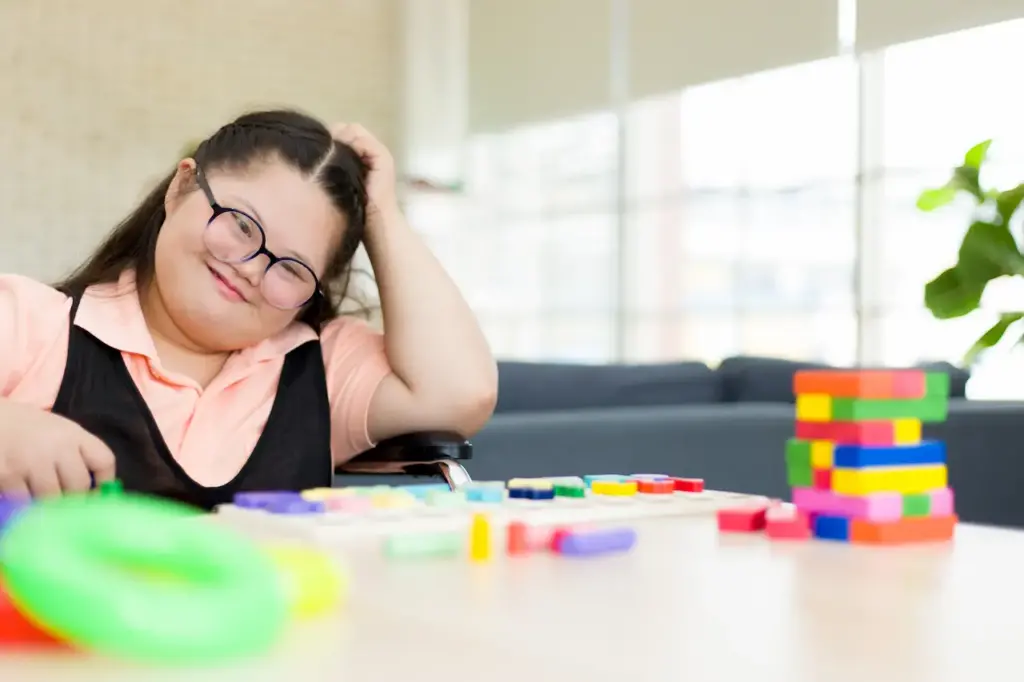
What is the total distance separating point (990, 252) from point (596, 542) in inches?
100

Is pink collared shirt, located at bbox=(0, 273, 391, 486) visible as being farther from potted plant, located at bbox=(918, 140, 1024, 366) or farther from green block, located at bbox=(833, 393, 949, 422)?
potted plant, located at bbox=(918, 140, 1024, 366)

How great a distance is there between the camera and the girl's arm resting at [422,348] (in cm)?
138

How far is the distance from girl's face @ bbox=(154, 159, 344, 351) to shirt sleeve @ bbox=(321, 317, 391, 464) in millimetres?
151

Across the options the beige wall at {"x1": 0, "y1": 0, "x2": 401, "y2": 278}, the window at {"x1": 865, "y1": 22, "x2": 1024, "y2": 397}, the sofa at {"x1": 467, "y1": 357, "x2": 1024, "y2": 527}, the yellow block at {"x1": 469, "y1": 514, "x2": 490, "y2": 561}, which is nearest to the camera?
the yellow block at {"x1": 469, "y1": 514, "x2": 490, "y2": 561}

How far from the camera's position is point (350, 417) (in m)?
1.41

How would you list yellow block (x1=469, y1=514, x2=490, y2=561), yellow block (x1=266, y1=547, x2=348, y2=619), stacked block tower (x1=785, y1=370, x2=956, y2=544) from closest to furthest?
yellow block (x1=266, y1=547, x2=348, y2=619), yellow block (x1=469, y1=514, x2=490, y2=561), stacked block tower (x1=785, y1=370, x2=956, y2=544)

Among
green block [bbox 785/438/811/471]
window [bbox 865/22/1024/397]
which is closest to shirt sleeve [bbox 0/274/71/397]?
green block [bbox 785/438/811/471]

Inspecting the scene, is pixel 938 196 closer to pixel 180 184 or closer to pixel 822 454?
pixel 180 184

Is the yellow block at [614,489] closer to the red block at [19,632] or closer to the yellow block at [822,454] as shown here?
the yellow block at [822,454]

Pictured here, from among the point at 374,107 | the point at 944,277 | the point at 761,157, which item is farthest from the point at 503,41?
the point at 944,277

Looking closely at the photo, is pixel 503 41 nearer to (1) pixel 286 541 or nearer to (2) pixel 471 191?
(2) pixel 471 191

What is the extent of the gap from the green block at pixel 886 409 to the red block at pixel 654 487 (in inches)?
8.1

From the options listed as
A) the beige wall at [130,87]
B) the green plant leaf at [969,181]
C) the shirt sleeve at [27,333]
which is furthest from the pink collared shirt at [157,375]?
the beige wall at [130,87]

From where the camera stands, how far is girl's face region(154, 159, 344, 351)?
4.00ft
